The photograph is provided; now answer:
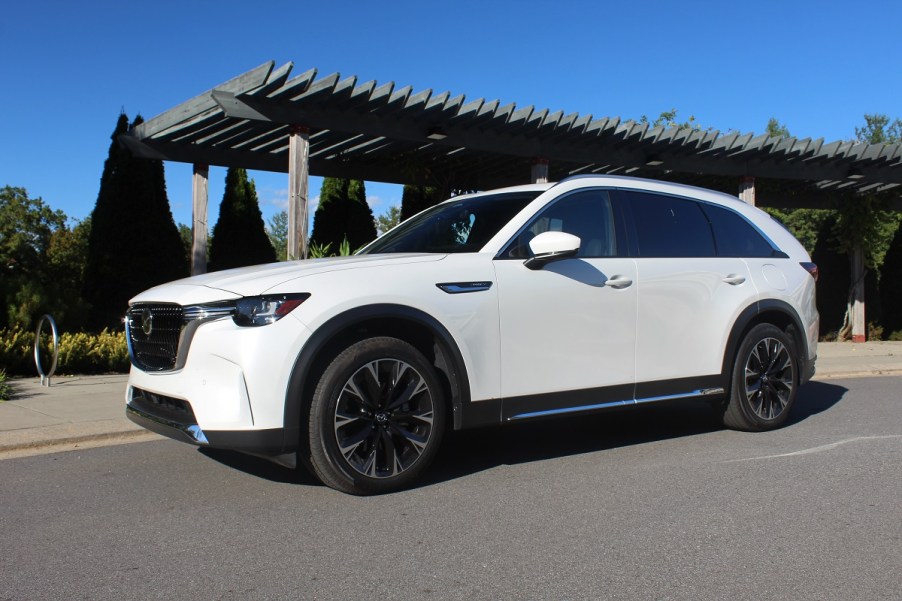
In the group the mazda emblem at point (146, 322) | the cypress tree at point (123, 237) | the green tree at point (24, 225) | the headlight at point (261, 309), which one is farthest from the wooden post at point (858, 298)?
the green tree at point (24, 225)

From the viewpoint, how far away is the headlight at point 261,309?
4188 millimetres

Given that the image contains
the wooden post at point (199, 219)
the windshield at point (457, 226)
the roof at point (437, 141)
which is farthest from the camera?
the wooden post at point (199, 219)

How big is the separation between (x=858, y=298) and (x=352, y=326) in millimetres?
16257

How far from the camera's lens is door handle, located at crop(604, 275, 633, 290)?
5340mm

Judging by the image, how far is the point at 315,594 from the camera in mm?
3186

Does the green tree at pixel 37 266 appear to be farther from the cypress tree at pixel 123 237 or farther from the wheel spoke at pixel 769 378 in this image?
the wheel spoke at pixel 769 378

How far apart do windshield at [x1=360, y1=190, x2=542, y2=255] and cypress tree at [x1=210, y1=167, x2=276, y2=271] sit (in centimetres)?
1168

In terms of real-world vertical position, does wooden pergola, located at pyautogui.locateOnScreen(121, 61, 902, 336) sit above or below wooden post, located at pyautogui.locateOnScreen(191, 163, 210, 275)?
above

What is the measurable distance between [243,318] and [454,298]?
1.23 m

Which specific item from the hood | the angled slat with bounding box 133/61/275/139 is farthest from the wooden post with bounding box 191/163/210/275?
the hood

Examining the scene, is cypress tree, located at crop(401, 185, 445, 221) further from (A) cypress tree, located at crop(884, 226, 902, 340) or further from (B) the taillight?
(B) the taillight

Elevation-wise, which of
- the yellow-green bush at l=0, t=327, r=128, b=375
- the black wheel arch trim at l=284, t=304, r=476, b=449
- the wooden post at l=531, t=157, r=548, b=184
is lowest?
the yellow-green bush at l=0, t=327, r=128, b=375

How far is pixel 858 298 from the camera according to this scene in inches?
693

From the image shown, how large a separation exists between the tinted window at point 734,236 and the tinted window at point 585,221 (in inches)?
45.7
